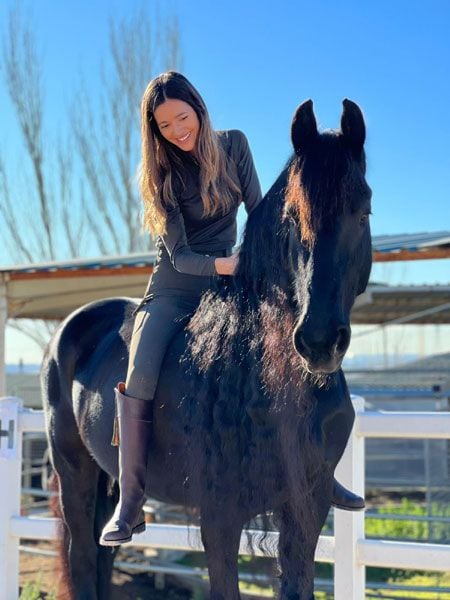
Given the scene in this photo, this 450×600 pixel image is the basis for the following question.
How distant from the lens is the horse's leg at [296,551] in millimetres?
2318

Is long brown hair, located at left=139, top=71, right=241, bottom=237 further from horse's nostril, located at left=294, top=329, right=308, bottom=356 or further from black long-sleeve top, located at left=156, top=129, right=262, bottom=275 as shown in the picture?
horse's nostril, located at left=294, top=329, right=308, bottom=356

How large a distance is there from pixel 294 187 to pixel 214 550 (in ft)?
3.77

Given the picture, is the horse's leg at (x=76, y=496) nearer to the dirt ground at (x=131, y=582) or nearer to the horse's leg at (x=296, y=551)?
the horse's leg at (x=296, y=551)

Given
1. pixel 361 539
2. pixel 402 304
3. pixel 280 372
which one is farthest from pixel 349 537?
pixel 402 304

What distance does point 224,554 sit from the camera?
2270 mm

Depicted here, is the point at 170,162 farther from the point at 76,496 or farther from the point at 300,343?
the point at 76,496

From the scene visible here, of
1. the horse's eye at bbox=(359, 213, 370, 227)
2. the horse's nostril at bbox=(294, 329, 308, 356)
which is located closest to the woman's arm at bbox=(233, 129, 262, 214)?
the horse's eye at bbox=(359, 213, 370, 227)


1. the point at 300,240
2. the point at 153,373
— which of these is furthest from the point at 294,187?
the point at 153,373

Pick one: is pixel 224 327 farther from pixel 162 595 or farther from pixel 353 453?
pixel 162 595

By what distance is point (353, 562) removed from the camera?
130 inches

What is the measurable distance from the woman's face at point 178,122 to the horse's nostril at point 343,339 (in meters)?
1.09

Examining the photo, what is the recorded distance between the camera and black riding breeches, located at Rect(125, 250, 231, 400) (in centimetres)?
258

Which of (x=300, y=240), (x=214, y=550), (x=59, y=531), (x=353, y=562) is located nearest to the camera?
(x=300, y=240)

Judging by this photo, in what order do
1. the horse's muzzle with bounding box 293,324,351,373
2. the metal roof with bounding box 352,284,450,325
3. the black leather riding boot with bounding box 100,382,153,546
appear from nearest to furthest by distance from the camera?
→ the horse's muzzle with bounding box 293,324,351,373, the black leather riding boot with bounding box 100,382,153,546, the metal roof with bounding box 352,284,450,325
